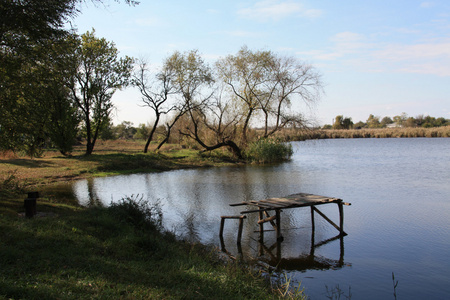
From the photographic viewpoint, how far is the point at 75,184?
773 inches

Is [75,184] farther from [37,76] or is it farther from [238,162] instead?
[238,162]

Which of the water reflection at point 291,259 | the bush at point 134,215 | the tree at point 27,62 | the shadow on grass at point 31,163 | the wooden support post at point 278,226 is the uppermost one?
the tree at point 27,62

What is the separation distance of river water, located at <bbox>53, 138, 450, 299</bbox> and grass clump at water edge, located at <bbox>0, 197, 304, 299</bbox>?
207cm

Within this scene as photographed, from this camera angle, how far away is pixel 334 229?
1155 centimetres

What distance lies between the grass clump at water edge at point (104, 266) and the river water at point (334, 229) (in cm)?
207

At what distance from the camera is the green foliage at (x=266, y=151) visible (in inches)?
1335

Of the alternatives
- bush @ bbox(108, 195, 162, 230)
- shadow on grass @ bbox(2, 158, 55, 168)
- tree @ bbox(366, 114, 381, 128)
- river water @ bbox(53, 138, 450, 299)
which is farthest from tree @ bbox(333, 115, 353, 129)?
bush @ bbox(108, 195, 162, 230)

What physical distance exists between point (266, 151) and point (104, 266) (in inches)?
1128

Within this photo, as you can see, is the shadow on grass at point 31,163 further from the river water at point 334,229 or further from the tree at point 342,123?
the tree at point 342,123

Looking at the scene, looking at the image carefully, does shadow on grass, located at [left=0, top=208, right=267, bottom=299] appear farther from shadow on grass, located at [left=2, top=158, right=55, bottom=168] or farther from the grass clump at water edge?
shadow on grass, located at [left=2, top=158, right=55, bottom=168]

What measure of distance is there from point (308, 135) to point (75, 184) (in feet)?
79.5

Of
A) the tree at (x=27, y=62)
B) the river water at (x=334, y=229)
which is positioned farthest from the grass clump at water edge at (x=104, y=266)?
the tree at (x=27, y=62)

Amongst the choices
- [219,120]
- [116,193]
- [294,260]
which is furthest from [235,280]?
[219,120]

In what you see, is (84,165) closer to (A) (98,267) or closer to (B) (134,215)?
(B) (134,215)
